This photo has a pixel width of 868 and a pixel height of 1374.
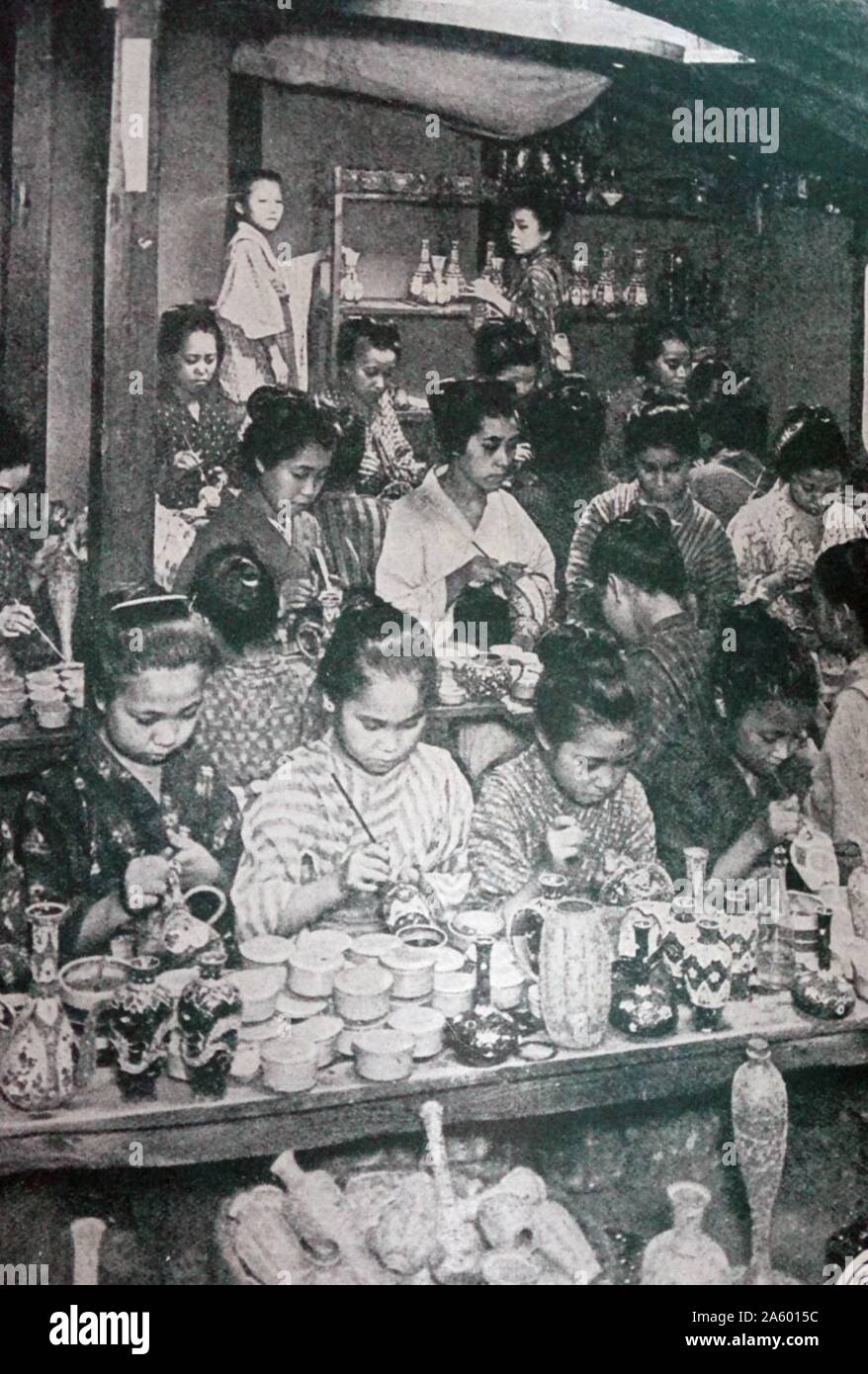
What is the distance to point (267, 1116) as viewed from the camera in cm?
339

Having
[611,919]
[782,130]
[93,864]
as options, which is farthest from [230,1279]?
[782,130]

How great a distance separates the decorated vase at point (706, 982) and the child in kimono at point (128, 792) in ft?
4.06

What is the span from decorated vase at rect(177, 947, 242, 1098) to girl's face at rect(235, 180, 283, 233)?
1.85 metres

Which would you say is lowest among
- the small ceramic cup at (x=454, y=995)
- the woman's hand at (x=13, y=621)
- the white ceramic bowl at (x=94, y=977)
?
the small ceramic cup at (x=454, y=995)

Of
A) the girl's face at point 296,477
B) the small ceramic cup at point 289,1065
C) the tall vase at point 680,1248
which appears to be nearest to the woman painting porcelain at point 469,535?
the girl's face at point 296,477

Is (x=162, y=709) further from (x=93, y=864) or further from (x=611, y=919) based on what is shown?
(x=611, y=919)

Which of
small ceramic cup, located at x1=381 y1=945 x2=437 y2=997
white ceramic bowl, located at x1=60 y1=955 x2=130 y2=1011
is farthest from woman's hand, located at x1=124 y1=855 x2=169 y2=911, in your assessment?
small ceramic cup, located at x1=381 y1=945 x2=437 y2=997

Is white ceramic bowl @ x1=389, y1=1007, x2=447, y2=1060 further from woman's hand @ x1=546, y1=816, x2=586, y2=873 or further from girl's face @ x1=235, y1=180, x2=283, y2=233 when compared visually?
girl's face @ x1=235, y1=180, x2=283, y2=233

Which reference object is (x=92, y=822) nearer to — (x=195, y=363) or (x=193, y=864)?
(x=193, y=864)

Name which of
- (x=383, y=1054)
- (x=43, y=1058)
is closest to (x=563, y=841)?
(x=383, y=1054)

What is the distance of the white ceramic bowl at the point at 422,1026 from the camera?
3.46 meters

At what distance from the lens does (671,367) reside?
3.68 meters

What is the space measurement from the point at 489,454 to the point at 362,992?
1.40 m

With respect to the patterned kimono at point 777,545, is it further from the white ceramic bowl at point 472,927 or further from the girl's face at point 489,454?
the white ceramic bowl at point 472,927
